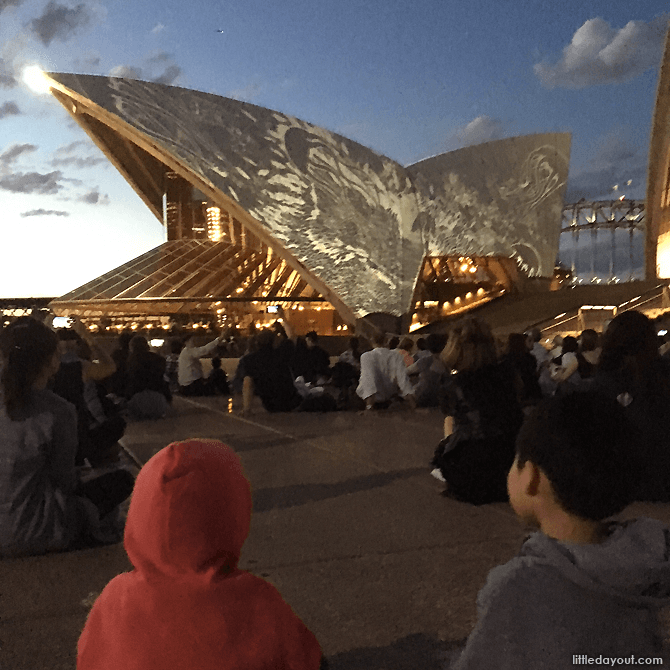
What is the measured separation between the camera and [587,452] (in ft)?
4.17

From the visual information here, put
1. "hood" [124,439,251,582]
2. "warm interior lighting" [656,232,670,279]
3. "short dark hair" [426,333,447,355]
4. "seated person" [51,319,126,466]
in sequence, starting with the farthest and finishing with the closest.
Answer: "warm interior lighting" [656,232,670,279] → "short dark hair" [426,333,447,355] → "seated person" [51,319,126,466] → "hood" [124,439,251,582]

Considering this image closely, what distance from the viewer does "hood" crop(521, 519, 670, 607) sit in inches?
46.3

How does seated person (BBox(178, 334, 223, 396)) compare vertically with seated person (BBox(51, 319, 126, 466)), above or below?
below

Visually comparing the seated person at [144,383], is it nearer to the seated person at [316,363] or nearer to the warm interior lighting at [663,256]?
the seated person at [316,363]

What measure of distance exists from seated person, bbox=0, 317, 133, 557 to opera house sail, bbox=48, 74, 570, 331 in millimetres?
18129

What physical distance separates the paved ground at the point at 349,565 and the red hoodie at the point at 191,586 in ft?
3.41

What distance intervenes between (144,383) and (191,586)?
23.1ft

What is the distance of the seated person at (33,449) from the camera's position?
2943mm

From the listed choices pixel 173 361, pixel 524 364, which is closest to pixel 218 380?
pixel 173 361

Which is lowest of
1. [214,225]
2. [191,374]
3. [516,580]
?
[191,374]

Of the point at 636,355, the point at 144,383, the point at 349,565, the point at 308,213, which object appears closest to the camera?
the point at 349,565

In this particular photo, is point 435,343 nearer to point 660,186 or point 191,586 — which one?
point 191,586

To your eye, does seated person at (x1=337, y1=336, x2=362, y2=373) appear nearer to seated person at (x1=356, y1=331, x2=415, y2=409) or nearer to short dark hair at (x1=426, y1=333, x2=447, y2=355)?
short dark hair at (x1=426, y1=333, x2=447, y2=355)

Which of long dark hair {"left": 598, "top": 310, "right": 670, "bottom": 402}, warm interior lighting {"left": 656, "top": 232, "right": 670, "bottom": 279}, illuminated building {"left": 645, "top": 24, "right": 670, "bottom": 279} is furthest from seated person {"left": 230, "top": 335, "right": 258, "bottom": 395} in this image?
warm interior lighting {"left": 656, "top": 232, "right": 670, "bottom": 279}
